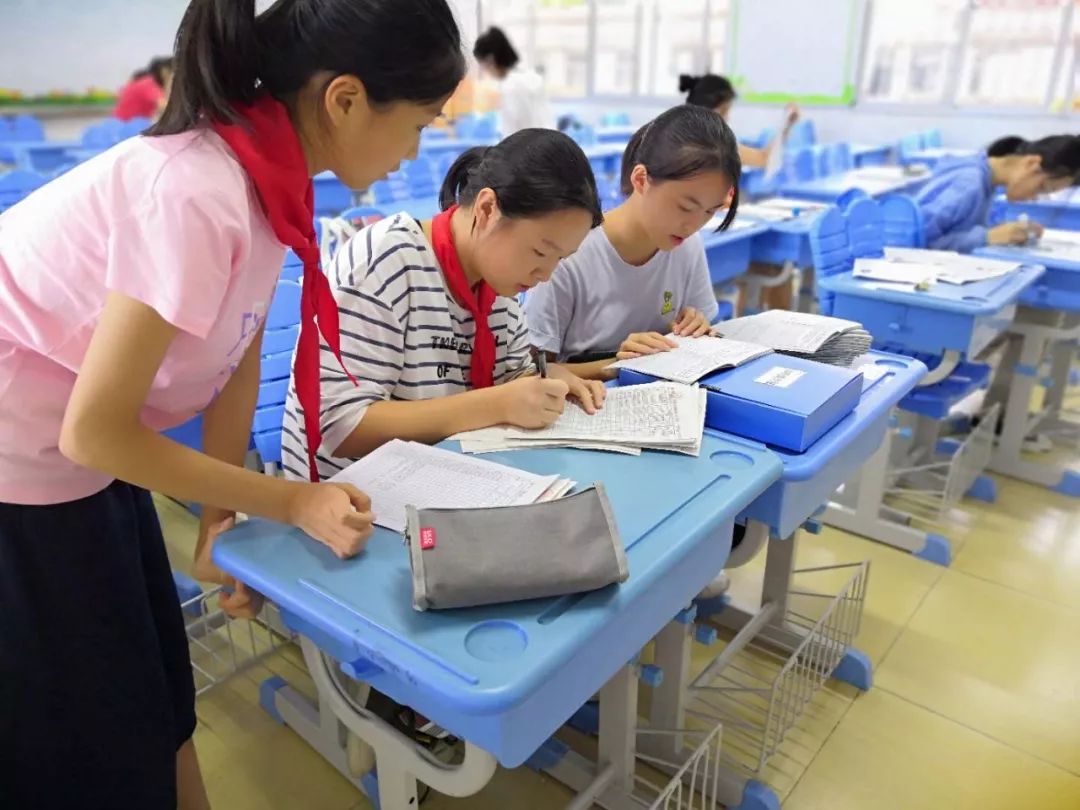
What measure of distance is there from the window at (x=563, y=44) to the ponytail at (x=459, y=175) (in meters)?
8.36

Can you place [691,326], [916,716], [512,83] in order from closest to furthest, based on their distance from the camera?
1. [691,326]
2. [916,716]
3. [512,83]

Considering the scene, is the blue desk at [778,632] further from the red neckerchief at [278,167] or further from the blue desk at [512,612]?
the red neckerchief at [278,167]

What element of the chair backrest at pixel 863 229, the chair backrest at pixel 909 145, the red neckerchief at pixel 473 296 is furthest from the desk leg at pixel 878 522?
the chair backrest at pixel 909 145

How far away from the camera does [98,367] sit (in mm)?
653

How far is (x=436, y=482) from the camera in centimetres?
94

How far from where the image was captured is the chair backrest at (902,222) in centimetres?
276

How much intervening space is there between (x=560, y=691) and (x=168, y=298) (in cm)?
49

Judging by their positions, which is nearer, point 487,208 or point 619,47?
point 487,208

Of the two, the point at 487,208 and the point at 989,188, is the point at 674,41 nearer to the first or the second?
the point at 989,188

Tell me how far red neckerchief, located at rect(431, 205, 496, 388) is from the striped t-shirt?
0.04 ft

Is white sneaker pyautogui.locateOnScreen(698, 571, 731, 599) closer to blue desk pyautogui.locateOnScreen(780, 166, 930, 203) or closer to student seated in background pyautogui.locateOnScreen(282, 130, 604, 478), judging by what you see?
student seated in background pyautogui.locateOnScreen(282, 130, 604, 478)

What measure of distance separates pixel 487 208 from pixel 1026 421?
237cm

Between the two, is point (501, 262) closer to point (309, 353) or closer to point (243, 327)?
point (309, 353)

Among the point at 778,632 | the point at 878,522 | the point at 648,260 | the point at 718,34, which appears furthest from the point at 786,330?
the point at 718,34
